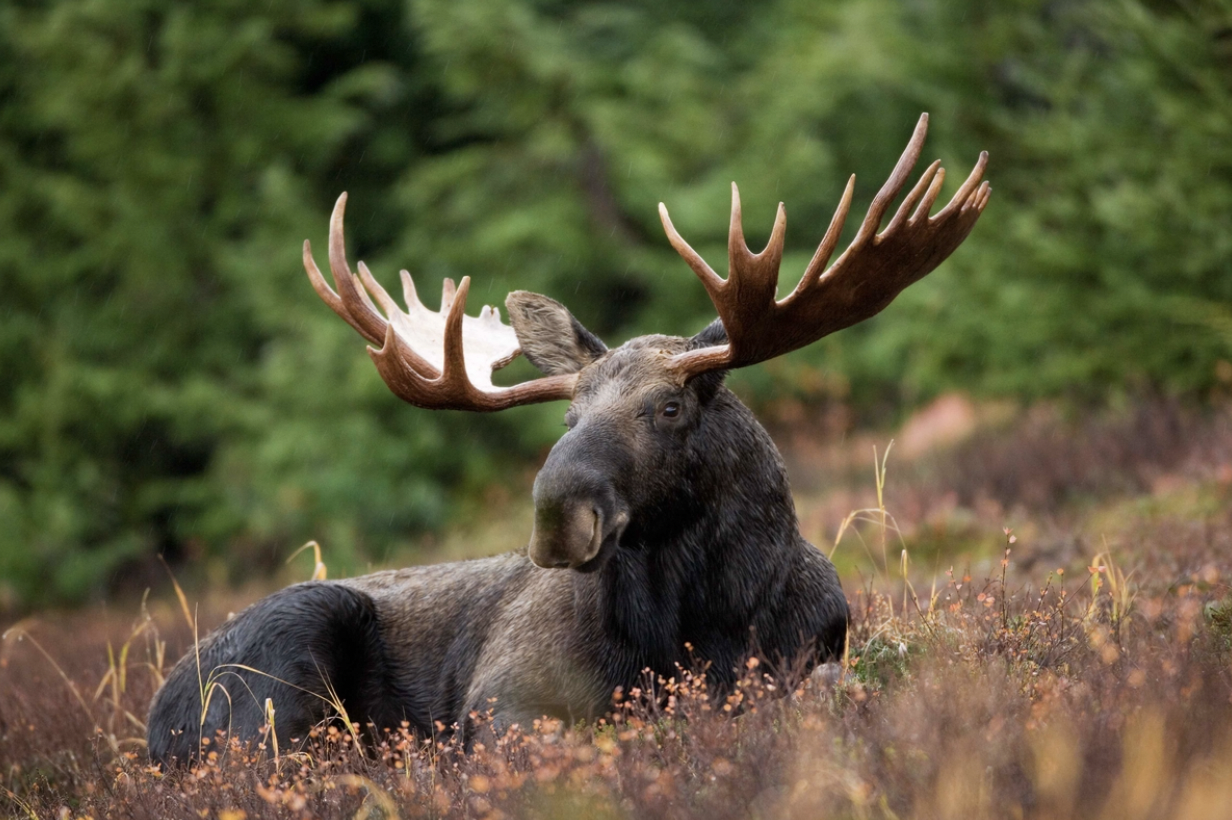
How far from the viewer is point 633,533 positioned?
4.11 meters

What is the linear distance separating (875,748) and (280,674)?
268 centimetres

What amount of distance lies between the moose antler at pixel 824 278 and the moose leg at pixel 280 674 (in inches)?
72.5

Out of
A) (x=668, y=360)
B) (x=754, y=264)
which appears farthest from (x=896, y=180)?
(x=668, y=360)

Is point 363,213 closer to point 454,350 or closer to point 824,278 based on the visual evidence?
point 454,350

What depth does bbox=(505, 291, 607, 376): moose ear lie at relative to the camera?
468 cm

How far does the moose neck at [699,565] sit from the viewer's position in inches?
163

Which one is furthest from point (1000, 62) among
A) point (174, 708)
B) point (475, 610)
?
point (174, 708)

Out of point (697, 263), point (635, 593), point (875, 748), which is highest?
point (697, 263)

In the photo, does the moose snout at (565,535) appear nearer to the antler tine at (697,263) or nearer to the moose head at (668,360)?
the moose head at (668,360)

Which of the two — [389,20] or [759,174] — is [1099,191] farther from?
[389,20]

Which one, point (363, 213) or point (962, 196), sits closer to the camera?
point (962, 196)

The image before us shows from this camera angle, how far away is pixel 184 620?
902cm

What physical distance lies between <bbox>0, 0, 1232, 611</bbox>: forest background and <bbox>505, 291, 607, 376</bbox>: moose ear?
28.4 feet

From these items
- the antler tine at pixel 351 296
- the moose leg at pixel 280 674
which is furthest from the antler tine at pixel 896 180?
the moose leg at pixel 280 674
